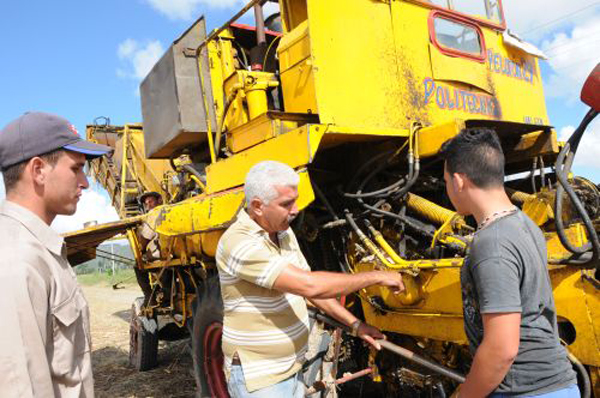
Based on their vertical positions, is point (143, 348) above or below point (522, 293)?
below

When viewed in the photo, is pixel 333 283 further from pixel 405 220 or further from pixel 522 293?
pixel 405 220

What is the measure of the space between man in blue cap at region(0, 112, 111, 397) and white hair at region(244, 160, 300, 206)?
29.3 inches

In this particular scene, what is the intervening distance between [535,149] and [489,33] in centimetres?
134

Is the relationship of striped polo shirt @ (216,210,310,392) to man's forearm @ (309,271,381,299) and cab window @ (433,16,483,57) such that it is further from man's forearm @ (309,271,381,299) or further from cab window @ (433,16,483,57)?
cab window @ (433,16,483,57)

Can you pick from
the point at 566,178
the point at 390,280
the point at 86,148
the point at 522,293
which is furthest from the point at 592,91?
the point at 86,148

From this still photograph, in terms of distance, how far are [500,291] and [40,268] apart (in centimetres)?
143

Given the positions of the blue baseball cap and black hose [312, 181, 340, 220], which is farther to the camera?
black hose [312, 181, 340, 220]

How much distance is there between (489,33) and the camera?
4.79m

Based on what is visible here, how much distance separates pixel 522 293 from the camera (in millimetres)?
1621

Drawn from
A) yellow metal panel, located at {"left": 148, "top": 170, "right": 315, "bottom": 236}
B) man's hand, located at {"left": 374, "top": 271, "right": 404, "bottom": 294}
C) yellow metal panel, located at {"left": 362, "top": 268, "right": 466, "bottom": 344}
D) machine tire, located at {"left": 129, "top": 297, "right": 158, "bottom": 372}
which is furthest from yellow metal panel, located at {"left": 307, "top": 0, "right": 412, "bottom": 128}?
machine tire, located at {"left": 129, "top": 297, "right": 158, "bottom": 372}

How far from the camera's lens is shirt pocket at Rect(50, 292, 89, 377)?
1458 mm

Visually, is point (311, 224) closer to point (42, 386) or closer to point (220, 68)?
point (220, 68)

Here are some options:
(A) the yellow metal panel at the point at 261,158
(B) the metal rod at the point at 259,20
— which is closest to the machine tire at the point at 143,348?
(A) the yellow metal panel at the point at 261,158

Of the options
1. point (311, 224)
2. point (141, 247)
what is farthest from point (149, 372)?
point (311, 224)
